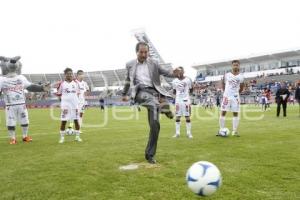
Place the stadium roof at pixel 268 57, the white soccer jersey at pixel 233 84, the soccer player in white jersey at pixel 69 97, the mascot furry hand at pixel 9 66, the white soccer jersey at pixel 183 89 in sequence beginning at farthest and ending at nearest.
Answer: the stadium roof at pixel 268 57 → the white soccer jersey at pixel 183 89 → the white soccer jersey at pixel 233 84 → the soccer player in white jersey at pixel 69 97 → the mascot furry hand at pixel 9 66

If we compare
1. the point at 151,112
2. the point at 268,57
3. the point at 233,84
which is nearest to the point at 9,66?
the point at 151,112

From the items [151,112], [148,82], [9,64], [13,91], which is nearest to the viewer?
[151,112]

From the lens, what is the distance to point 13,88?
1188 centimetres

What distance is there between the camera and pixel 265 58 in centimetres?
8344

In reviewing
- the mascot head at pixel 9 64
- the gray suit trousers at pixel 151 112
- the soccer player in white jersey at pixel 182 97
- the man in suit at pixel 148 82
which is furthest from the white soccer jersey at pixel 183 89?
the mascot head at pixel 9 64

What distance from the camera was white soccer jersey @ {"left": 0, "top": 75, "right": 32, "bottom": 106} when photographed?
466 inches

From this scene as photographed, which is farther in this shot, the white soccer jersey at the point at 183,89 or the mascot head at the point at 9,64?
the white soccer jersey at the point at 183,89

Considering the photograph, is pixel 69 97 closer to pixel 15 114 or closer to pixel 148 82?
pixel 15 114

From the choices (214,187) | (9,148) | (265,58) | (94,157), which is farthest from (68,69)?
(265,58)

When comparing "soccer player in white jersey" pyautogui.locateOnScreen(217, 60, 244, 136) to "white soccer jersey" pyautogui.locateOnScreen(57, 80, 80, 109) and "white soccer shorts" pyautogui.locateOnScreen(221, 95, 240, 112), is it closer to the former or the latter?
"white soccer shorts" pyautogui.locateOnScreen(221, 95, 240, 112)

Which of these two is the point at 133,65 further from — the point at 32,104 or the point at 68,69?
the point at 32,104

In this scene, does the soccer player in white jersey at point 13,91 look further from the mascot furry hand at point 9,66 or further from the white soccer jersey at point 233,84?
the white soccer jersey at point 233,84

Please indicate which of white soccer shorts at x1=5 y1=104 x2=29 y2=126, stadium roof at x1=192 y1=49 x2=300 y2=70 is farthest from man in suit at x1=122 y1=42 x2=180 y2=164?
stadium roof at x1=192 y1=49 x2=300 y2=70

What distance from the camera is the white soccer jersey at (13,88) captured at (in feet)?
38.9
